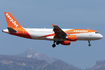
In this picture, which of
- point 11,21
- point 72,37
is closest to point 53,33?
point 72,37

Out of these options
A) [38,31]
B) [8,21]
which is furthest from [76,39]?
[8,21]

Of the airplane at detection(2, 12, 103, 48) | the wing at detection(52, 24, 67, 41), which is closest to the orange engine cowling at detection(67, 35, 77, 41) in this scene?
the airplane at detection(2, 12, 103, 48)

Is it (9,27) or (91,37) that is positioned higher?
(9,27)

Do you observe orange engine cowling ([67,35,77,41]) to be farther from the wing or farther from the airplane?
the wing

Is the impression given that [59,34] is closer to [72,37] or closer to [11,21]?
[72,37]

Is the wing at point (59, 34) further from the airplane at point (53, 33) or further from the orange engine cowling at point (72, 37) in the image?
the orange engine cowling at point (72, 37)

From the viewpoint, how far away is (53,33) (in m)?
72.1

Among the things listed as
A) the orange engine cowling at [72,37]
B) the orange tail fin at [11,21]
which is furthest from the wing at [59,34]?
the orange tail fin at [11,21]

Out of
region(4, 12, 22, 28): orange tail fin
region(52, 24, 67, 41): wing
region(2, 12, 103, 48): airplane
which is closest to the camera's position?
region(52, 24, 67, 41): wing

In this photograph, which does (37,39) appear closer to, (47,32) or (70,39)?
(47,32)

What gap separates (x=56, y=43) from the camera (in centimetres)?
7500

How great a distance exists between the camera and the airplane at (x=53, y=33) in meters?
70.1

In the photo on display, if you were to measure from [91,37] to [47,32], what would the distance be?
1379cm

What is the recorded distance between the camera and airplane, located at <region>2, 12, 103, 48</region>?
70125 millimetres
